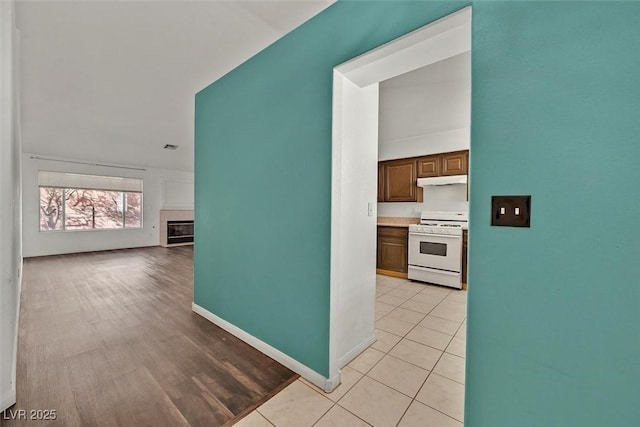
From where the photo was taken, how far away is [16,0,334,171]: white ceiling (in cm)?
181

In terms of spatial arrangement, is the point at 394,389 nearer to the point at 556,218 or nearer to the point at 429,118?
the point at 556,218

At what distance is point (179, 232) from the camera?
863 cm

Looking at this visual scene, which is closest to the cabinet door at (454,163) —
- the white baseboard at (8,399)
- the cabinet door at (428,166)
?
the cabinet door at (428,166)

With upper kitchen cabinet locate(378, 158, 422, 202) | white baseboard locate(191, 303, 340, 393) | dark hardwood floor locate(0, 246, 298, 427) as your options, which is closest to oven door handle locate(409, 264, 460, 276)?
upper kitchen cabinet locate(378, 158, 422, 202)

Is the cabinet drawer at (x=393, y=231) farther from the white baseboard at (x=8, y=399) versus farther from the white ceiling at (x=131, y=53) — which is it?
the white baseboard at (x=8, y=399)

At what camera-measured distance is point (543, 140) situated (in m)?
0.98

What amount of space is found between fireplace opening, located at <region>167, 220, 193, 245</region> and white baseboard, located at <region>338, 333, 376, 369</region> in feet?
26.8

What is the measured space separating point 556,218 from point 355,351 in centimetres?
174

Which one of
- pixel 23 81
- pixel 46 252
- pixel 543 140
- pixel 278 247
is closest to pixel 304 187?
pixel 278 247

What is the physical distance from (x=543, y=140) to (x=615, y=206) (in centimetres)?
32

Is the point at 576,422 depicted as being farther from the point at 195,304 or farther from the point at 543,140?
the point at 195,304

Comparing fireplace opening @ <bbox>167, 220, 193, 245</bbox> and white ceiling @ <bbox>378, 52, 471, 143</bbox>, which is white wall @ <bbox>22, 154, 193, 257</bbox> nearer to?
fireplace opening @ <bbox>167, 220, 193, 245</bbox>

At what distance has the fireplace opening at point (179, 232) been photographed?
839 cm

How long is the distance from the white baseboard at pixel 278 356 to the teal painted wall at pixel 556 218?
0.88 meters
